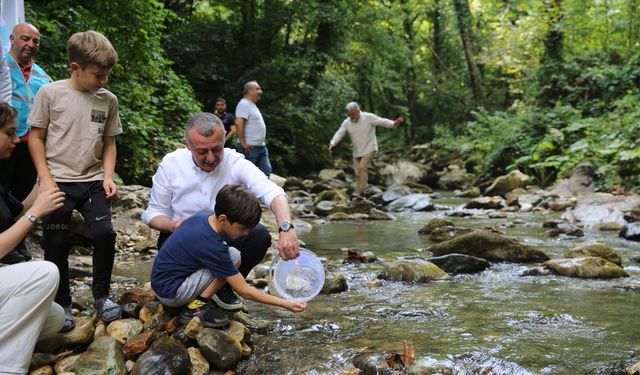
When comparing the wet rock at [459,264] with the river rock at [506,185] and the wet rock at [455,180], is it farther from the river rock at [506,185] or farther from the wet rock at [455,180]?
the wet rock at [455,180]

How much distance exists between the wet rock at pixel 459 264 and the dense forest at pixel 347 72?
473 centimetres

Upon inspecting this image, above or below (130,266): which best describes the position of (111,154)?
above

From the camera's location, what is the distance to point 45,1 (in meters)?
8.17

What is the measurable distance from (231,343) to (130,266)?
2.62 metres

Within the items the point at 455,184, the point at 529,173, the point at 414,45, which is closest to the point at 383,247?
the point at 529,173

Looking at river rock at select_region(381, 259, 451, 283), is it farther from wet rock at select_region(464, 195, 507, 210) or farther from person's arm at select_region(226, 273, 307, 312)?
wet rock at select_region(464, 195, 507, 210)

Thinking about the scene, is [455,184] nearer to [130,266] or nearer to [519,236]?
[519,236]

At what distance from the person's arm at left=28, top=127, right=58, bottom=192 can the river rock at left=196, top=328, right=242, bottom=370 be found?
42.3 inches

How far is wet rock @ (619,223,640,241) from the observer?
653 centimetres

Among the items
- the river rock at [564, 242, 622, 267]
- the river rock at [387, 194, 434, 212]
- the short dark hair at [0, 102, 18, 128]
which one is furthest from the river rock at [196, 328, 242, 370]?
the river rock at [387, 194, 434, 212]

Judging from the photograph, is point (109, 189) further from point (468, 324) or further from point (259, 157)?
point (259, 157)

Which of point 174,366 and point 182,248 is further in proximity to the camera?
point 182,248

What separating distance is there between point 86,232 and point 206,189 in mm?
660

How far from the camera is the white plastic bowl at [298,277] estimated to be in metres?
3.29
